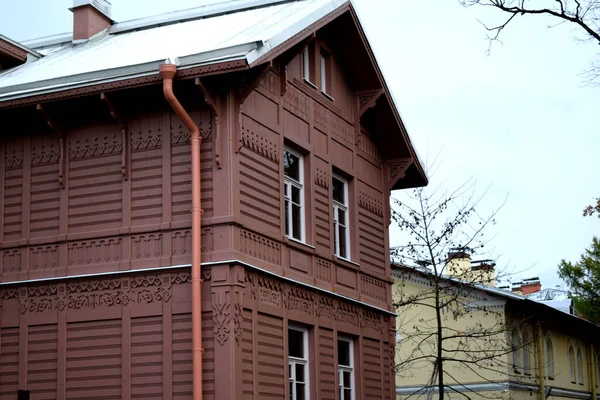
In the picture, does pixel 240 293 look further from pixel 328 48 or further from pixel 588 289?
pixel 588 289

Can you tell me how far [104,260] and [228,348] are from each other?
2686 mm

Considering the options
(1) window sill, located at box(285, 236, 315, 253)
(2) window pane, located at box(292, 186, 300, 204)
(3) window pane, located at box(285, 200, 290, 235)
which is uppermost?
(2) window pane, located at box(292, 186, 300, 204)

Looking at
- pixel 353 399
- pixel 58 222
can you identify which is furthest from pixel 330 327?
pixel 58 222

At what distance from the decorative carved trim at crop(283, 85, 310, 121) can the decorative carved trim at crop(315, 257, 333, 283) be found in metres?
2.68

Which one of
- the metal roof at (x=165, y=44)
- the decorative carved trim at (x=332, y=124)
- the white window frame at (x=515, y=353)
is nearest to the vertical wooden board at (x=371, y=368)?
the decorative carved trim at (x=332, y=124)

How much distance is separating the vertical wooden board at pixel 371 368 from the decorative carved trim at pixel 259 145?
5089 mm

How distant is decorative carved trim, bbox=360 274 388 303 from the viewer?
2188cm

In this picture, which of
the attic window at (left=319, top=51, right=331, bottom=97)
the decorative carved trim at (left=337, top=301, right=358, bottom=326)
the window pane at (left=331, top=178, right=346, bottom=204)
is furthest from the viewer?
the window pane at (left=331, top=178, right=346, bottom=204)

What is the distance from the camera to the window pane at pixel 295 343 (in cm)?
1869

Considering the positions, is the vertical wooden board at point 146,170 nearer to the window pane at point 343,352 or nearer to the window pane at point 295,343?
the window pane at point 295,343

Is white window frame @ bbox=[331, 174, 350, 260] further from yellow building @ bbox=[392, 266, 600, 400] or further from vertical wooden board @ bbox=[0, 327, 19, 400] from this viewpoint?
yellow building @ bbox=[392, 266, 600, 400]

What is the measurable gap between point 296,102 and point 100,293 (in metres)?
5.22

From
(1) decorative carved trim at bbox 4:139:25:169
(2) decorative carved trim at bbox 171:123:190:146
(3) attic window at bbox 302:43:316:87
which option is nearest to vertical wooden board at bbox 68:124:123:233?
(2) decorative carved trim at bbox 171:123:190:146

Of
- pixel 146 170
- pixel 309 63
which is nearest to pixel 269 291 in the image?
pixel 146 170
